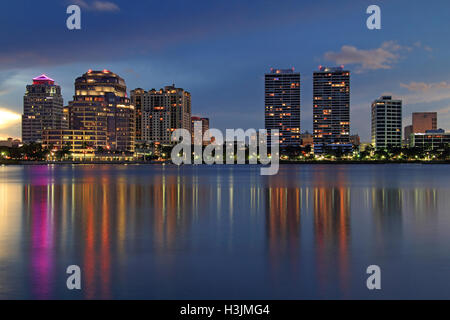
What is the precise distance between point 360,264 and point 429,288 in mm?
3185

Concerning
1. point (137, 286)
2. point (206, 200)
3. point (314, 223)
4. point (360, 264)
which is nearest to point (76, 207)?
point (206, 200)

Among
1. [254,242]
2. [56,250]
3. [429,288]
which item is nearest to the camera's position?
[429,288]

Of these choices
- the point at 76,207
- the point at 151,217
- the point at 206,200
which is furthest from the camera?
the point at 206,200

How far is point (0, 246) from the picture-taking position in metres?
20.1

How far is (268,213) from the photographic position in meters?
32.4

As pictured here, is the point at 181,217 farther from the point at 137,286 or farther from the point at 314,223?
the point at 137,286

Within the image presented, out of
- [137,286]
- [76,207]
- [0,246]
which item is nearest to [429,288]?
[137,286]

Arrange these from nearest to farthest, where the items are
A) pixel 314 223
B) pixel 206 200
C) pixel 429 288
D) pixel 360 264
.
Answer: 1. pixel 429 288
2. pixel 360 264
3. pixel 314 223
4. pixel 206 200

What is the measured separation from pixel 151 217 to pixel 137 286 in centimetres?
1620
